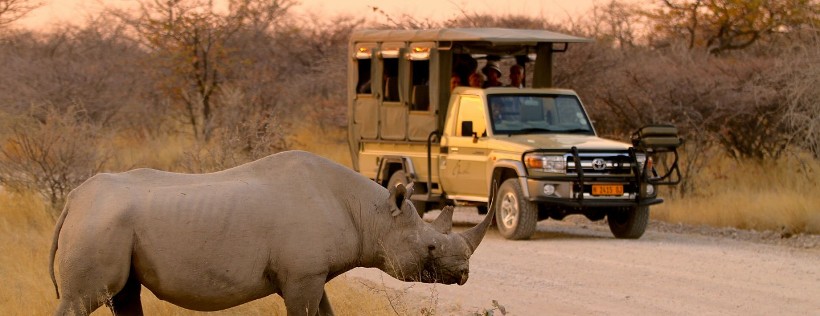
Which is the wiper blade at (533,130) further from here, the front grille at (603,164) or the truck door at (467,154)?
the front grille at (603,164)

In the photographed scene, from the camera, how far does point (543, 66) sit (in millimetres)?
21281

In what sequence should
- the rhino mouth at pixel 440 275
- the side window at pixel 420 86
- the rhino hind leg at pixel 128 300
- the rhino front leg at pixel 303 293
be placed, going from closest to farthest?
the rhino front leg at pixel 303 293
the rhino hind leg at pixel 128 300
the rhino mouth at pixel 440 275
the side window at pixel 420 86

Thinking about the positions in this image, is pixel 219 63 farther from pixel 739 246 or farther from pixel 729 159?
pixel 739 246

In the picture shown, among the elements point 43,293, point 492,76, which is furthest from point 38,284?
point 492,76

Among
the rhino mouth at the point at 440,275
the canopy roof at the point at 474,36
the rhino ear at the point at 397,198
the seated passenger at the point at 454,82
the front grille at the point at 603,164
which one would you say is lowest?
the front grille at the point at 603,164

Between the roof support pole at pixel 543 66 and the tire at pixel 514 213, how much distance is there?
3102 millimetres

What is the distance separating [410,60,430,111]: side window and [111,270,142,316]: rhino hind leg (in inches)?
447

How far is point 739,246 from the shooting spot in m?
17.6

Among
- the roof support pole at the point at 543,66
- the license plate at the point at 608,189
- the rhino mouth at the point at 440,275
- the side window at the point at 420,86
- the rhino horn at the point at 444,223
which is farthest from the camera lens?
the roof support pole at the point at 543,66

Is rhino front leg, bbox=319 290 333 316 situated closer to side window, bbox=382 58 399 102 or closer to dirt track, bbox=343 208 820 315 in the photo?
dirt track, bbox=343 208 820 315

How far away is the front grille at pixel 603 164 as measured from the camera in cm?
1784

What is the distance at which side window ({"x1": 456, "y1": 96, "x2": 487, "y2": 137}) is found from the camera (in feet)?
62.3

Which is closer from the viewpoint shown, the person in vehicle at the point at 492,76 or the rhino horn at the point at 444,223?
the rhino horn at the point at 444,223

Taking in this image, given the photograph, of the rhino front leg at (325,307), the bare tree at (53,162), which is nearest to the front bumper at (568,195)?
the bare tree at (53,162)
